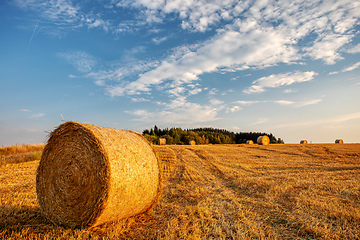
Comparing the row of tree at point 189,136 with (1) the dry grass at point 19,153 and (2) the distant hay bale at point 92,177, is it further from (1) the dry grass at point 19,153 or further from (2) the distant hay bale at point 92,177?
(2) the distant hay bale at point 92,177

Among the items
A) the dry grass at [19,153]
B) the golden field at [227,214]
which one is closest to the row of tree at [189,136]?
the dry grass at [19,153]

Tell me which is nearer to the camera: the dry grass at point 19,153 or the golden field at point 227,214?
the golden field at point 227,214

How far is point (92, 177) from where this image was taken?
4.23 meters

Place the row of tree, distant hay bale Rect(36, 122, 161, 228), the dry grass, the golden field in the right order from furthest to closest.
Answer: the row of tree → the dry grass → distant hay bale Rect(36, 122, 161, 228) → the golden field

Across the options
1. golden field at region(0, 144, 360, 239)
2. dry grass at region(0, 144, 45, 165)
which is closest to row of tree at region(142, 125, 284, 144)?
dry grass at region(0, 144, 45, 165)

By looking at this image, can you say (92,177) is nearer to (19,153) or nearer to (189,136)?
(19,153)

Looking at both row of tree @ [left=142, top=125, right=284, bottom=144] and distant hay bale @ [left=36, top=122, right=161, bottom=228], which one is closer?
distant hay bale @ [left=36, top=122, right=161, bottom=228]

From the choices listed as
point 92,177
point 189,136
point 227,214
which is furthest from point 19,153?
point 189,136

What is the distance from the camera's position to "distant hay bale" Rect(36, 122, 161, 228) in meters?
4.12

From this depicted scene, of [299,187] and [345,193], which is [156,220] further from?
[345,193]

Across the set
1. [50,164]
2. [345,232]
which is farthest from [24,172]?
[345,232]

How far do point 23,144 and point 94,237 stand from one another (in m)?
17.1

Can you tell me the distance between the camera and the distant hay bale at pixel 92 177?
4.12 m

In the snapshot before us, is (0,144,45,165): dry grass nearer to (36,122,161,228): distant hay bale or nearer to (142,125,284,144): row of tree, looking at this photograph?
(36,122,161,228): distant hay bale
